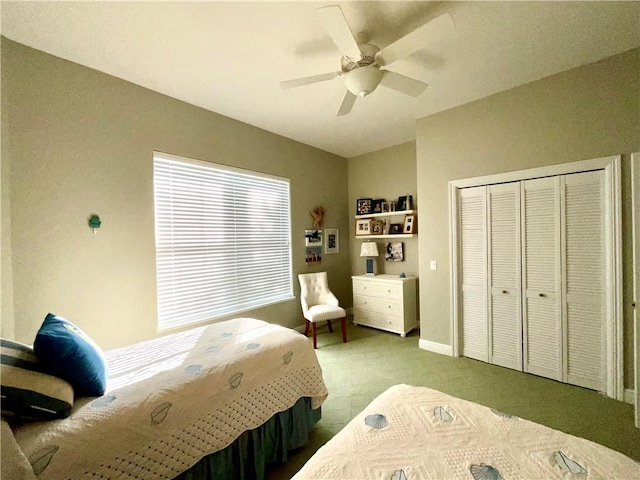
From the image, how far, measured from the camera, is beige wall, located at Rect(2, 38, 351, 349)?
1799 mm

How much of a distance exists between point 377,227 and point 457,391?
2.50 m

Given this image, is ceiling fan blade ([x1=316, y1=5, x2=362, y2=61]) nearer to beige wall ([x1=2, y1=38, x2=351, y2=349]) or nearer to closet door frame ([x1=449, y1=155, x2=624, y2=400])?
beige wall ([x1=2, y1=38, x2=351, y2=349])

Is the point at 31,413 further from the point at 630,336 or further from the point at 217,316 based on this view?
the point at 630,336

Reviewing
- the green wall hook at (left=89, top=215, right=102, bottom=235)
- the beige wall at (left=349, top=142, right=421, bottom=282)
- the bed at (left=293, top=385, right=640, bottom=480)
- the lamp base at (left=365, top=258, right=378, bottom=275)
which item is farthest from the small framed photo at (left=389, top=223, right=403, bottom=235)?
the green wall hook at (left=89, top=215, right=102, bottom=235)

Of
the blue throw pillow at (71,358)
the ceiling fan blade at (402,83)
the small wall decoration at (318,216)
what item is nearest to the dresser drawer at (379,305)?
the small wall decoration at (318,216)

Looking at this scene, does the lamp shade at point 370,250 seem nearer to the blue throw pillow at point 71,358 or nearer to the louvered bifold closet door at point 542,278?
the louvered bifold closet door at point 542,278

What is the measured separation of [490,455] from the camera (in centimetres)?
89

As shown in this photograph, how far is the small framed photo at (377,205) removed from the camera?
4230 mm

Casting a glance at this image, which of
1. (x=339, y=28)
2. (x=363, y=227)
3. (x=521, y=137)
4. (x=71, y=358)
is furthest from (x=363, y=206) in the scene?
(x=71, y=358)

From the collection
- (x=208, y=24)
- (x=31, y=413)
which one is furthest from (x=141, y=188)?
(x=31, y=413)

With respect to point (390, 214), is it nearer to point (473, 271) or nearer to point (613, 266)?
point (473, 271)

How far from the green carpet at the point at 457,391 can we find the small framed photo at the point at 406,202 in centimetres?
193

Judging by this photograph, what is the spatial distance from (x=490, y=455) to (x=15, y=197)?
303cm

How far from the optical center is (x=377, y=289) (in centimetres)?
379
